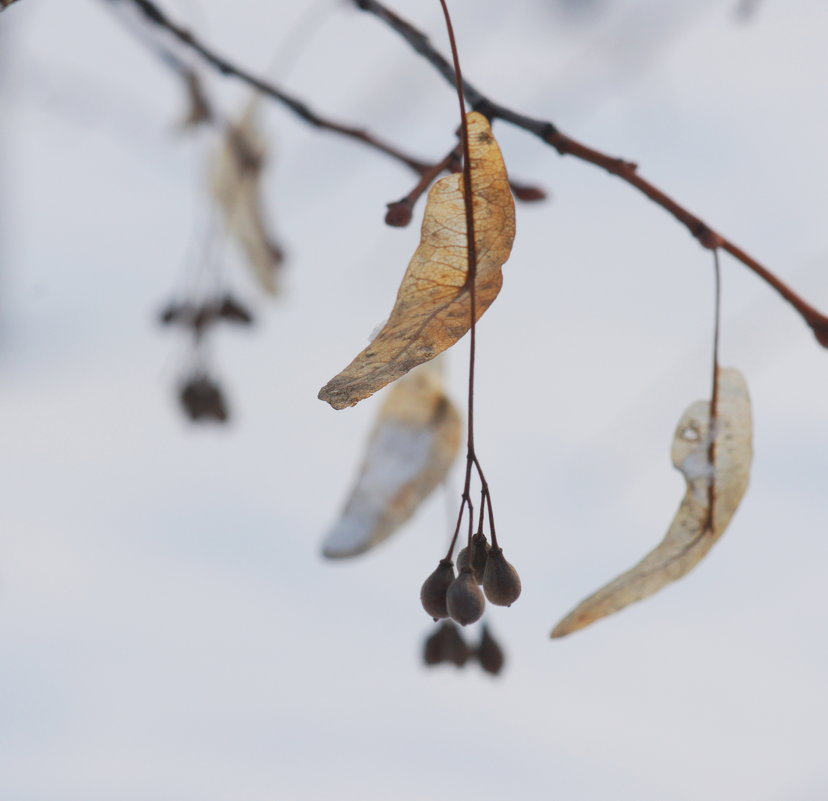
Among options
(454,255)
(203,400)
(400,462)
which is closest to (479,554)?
(454,255)

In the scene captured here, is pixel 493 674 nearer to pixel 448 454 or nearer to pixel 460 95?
pixel 448 454

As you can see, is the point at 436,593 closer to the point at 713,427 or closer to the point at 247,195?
the point at 713,427

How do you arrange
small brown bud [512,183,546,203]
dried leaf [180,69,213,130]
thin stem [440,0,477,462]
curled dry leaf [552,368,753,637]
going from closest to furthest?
thin stem [440,0,477,462]
curled dry leaf [552,368,753,637]
small brown bud [512,183,546,203]
dried leaf [180,69,213,130]

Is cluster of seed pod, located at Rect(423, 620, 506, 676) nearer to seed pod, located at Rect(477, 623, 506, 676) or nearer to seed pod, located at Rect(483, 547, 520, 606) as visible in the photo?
seed pod, located at Rect(477, 623, 506, 676)

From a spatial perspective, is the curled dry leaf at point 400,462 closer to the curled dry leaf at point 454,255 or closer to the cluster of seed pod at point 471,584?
the cluster of seed pod at point 471,584

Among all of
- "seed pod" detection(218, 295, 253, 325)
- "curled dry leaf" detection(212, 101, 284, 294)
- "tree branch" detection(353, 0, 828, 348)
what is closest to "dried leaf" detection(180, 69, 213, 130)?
"curled dry leaf" detection(212, 101, 284, 294)

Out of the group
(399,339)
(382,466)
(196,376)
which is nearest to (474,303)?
(399,339)
